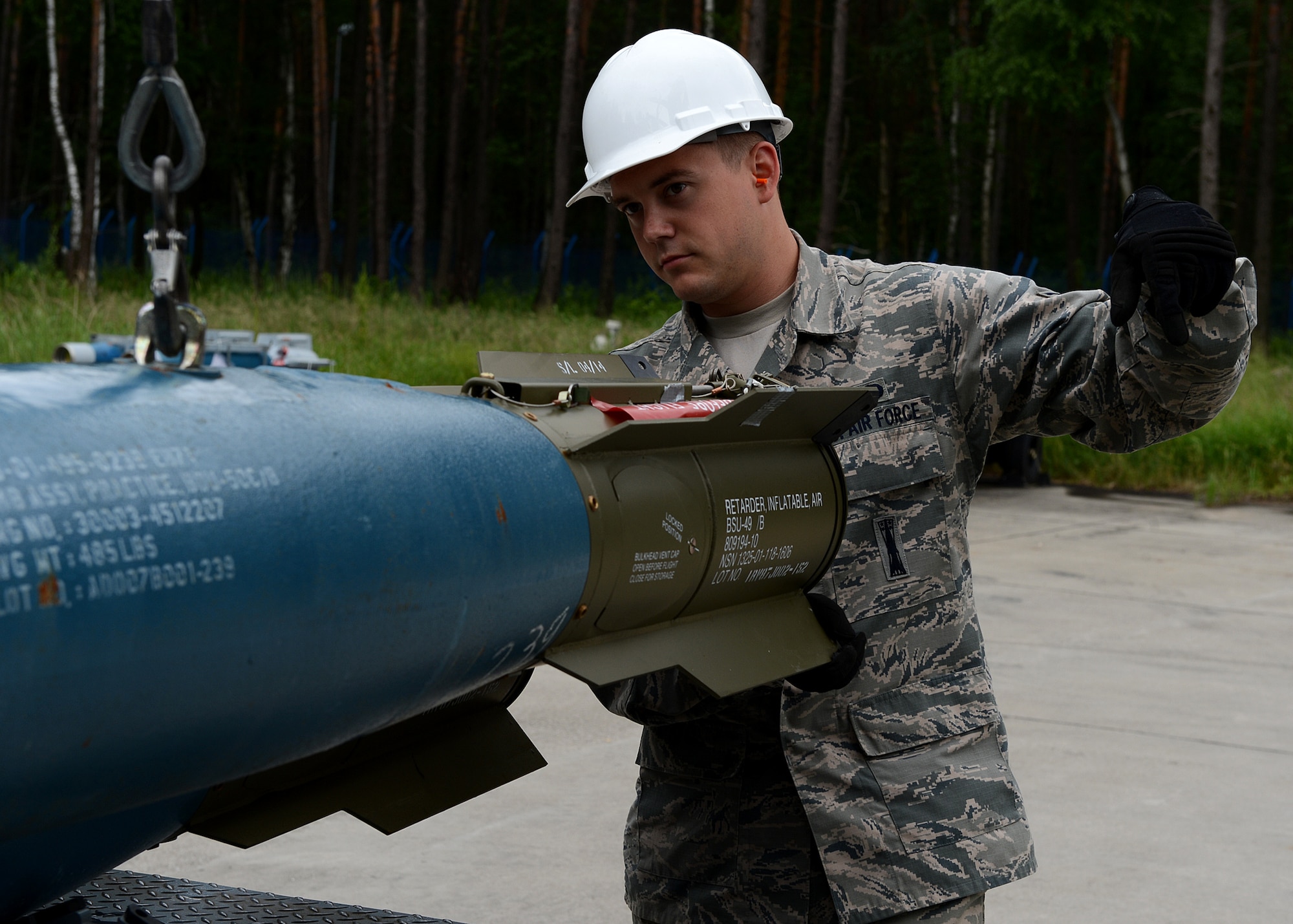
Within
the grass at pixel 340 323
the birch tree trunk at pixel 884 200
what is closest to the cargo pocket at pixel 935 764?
the grass at pixel 340 323

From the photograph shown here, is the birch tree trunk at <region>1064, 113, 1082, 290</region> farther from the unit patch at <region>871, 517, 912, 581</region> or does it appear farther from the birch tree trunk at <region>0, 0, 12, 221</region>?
the unit patch at <region>871, 517, 912, 581</region>

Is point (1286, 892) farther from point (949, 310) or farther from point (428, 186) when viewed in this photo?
point (428, 186)

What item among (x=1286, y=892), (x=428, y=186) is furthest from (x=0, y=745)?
(x=428, y=186)

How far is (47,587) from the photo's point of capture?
35.3 inches

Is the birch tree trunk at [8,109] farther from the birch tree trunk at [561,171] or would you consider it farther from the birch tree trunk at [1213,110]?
the birch tree trunk at [1213,110]

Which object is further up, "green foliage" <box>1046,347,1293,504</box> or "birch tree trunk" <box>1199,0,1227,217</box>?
"birch tree trunk" <box>1199,0,1227,217</box>

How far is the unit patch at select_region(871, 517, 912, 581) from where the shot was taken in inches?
78.5

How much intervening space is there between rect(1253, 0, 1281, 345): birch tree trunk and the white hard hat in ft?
64.8

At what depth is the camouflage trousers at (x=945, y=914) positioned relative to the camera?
1864 mm

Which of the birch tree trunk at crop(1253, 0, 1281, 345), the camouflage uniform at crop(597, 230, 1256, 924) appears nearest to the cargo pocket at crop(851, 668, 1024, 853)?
the camouflage uniform at crop(597, 230, 1256, 924)

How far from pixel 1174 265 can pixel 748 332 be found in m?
0.76

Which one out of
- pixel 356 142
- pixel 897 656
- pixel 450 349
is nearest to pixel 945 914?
pixel 897 656

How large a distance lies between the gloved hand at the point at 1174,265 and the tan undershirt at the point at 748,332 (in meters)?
0.58

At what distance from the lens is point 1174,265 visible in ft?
5.38
